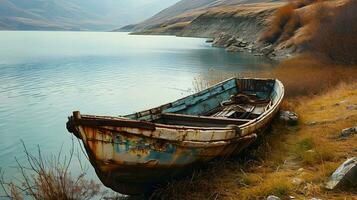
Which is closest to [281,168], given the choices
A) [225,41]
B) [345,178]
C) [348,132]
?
[345,178]

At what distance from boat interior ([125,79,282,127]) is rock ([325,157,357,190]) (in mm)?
3662

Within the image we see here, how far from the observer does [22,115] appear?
21500 mm

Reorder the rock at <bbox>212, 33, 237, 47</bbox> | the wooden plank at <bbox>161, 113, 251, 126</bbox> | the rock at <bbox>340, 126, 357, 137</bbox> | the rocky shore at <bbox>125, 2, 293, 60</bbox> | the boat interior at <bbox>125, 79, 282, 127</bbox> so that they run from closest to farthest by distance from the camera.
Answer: the rock at <bbox>340, 126, 357, 137</bbox> → the wooden plank at <bbox>161, 113, 251, 126</bbox> → the boat interior at <bbox>125, 79, 282, 127</bbox> → the rocky shore at <bbox>125, 2, 293, 60</bbox> → the rock at <bbox>212, 33, 237, 47</bbox>

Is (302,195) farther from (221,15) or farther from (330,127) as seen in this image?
(221,15)

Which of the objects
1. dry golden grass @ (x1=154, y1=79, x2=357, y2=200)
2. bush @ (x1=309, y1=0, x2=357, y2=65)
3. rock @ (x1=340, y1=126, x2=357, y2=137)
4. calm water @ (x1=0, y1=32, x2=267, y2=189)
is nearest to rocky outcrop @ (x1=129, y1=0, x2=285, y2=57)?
bush @ (x1=309, y1=0, x2=357, y2=65)

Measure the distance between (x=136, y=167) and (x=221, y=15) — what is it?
347 ft

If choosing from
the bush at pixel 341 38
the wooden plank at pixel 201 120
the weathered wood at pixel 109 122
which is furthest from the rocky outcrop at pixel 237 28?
the weathered wood at pixel 109 122

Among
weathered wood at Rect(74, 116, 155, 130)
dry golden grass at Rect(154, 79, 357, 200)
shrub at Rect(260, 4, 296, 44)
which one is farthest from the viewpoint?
shrub at Rect(260, 4, 296, 44)

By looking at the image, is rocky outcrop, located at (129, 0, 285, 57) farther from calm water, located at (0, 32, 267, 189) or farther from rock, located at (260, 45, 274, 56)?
calm water, located at (0, 32, 267, 189)

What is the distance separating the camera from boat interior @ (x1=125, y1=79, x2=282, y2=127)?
11.5 m

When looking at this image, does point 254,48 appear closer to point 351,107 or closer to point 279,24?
point 279,24

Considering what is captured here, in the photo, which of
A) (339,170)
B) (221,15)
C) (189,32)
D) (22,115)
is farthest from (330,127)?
(189,32)

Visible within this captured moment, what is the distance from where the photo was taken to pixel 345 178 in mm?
7660

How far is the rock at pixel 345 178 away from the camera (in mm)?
7594
